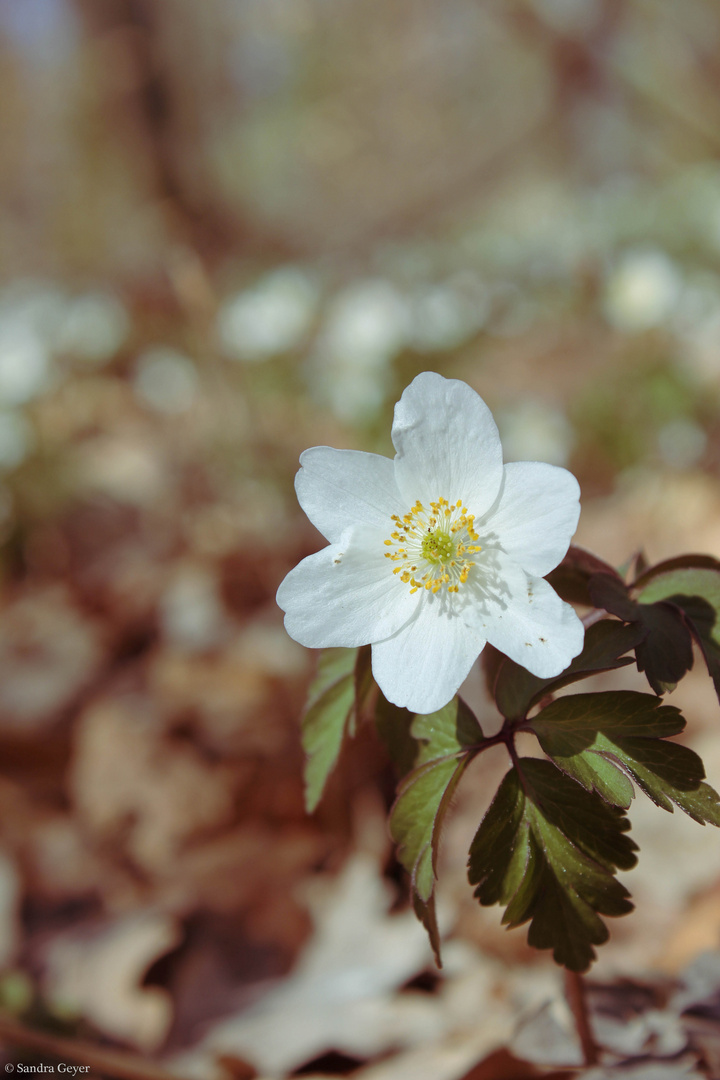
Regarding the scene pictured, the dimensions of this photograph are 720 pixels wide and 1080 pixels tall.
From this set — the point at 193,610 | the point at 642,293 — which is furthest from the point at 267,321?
the point at 193,610

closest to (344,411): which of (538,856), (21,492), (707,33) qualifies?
(21,492)

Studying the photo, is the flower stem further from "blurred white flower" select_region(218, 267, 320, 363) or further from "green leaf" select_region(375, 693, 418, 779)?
"blurred white flower" select_region(218, 267, 320, 363)

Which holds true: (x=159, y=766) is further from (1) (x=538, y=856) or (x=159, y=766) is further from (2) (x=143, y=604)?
(1) (x=538, y=856)

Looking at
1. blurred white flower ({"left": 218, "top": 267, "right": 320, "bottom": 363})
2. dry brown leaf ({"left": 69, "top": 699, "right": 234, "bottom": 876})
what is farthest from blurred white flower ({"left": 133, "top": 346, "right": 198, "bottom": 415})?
dry brown leaf ({"left": 69, "top": 699, "right": 234, "bottom": 876})

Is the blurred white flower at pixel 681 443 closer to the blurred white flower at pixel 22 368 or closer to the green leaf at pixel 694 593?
the green leaf at pixel 694 593

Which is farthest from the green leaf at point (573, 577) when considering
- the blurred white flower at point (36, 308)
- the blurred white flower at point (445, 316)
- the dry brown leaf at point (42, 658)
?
the blurred white flower at point (36, 308)
